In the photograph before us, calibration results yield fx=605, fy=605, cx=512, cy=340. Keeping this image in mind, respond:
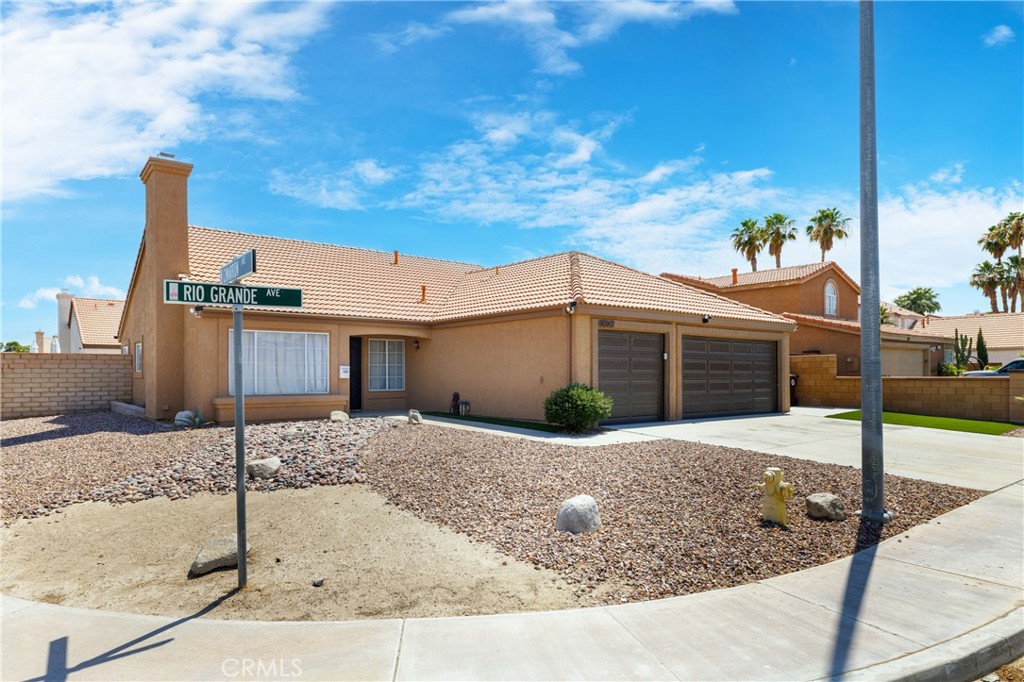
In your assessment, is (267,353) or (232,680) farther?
(267,353)

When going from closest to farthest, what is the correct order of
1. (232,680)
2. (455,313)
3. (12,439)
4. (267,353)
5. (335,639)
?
(232,680), (335,639), (12,439), (267,353), (455,313)

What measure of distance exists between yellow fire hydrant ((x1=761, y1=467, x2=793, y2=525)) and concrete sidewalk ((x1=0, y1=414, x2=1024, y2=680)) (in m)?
1.28

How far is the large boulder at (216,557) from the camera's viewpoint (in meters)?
5.28

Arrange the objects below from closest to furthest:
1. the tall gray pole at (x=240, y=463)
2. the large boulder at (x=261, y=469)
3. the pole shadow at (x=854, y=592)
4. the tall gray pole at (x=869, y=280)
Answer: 1. the pole shadow at (x=854, y=592)
2. the tall gray pole at (x=240, y=463)
3. the tall gray pole at (x=869, y=280)
4. the large boulder at (x=261, y=469)

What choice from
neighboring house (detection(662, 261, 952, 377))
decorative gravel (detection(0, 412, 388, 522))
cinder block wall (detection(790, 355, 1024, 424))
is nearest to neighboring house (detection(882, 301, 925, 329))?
neighboring house (detection(662, 261, 952, 377))

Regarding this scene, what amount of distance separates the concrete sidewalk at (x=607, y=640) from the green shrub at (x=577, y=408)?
8.26 m

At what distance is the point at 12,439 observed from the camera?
12.8 m

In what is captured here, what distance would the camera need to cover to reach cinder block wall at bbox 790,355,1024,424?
18.1m

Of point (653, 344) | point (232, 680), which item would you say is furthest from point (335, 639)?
point (653, 344)

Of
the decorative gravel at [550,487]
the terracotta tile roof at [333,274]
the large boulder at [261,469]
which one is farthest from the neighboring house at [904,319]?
the large boulder at [261,469]

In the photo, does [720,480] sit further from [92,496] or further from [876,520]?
[92,496]

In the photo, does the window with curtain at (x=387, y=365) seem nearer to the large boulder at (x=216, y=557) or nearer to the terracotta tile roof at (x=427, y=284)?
the terracotta tile roof at (x=427, y=284)

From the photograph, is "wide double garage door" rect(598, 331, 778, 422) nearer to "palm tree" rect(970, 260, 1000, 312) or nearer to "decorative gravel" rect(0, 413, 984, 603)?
"decorative gravel" rect(0, 413, 984, 603)

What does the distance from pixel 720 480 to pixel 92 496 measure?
8.31 m
